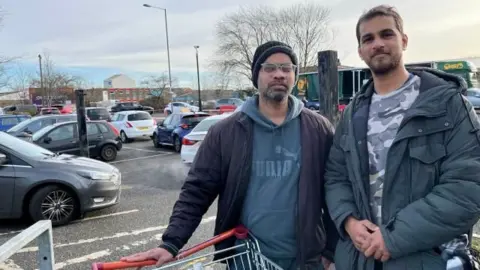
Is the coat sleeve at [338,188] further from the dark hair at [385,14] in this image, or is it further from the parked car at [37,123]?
the parked car at [37,123]

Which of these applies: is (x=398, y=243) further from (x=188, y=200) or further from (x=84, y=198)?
(x=84, y=198)

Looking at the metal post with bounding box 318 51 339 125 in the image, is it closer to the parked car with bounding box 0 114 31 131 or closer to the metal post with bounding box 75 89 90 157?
the metal post with bounding box 75 89 90 157

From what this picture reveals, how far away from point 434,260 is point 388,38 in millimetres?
1028

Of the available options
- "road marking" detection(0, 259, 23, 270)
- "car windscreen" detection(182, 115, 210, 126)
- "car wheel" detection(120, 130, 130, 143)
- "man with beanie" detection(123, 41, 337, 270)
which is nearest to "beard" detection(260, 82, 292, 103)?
"man with beanie" detection(123, 41, 337, 270)

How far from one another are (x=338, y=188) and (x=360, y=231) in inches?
10.4

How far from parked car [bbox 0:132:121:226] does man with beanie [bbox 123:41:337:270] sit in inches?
185

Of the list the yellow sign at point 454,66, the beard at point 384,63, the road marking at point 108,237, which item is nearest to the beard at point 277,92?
the beard at point 384,63

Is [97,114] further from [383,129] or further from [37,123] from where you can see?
[383,129]

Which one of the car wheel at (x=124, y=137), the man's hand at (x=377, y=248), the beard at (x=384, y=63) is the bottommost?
the car wheel at (x=124, y=137)

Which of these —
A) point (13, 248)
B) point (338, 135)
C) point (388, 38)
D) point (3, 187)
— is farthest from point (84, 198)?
point (388, 38)

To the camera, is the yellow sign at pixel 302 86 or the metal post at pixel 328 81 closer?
the metal post at pixel 328 81

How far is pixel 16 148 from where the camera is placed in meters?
6.30

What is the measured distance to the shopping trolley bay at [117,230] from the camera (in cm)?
502

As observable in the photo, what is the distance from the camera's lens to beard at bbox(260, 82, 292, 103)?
227 cm
